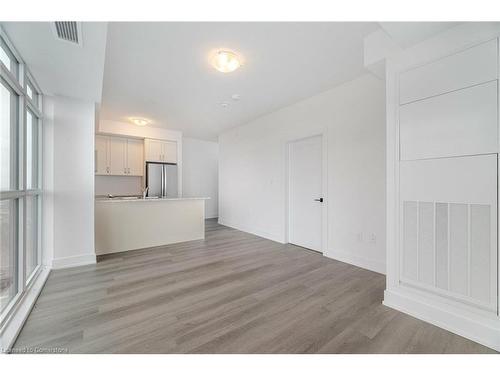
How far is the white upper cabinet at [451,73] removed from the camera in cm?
153

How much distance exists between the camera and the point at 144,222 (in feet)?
12.7

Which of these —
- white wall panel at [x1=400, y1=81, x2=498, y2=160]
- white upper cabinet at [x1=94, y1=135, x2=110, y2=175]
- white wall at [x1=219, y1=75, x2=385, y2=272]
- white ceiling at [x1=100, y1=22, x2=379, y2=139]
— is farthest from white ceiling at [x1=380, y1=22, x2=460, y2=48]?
white upper cabinet at [x1=94, y1=135, x2=110, y2=175]

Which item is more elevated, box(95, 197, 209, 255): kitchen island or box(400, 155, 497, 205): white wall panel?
box(400, 155, 497, 205): white wall panel

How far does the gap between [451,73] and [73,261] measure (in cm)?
473

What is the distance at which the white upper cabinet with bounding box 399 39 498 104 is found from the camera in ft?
5.03

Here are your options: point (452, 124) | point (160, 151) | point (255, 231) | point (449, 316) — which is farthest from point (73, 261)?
point (452, 124)

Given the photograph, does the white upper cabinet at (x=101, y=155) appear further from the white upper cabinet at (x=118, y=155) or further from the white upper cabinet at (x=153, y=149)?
the white upper cabinet at (x=153, y=149)

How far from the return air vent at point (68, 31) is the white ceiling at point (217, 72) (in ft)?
1.22

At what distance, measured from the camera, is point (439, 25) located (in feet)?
5.47

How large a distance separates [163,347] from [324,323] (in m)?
1.23

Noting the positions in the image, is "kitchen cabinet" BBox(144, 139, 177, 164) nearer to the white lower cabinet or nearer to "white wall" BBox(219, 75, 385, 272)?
"white wall" BBox(219, 75, 385, 272)

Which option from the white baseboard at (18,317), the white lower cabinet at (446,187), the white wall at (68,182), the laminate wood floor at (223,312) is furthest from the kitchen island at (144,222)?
the white lower cabinet at (446,187)

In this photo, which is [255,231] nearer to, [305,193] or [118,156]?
[305,193]

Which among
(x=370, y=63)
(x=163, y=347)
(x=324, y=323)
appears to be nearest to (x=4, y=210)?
(x=163, y=347)
